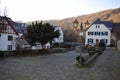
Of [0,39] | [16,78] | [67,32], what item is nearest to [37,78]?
[16,78]

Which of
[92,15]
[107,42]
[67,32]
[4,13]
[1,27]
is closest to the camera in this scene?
[4,13]

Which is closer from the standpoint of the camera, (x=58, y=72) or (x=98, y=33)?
(x=58, y=72)

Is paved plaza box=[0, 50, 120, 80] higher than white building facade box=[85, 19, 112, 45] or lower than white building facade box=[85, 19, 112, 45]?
lower

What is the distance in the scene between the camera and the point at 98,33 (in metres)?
81.6

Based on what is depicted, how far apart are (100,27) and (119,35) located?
76.3 ft

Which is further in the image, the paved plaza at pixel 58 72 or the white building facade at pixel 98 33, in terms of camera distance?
the white building facade at pixel 98 33

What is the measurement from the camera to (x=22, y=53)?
151 feet

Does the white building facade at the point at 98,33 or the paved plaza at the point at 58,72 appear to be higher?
the white building facade at the point at 98,33

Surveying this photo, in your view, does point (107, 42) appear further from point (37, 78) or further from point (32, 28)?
point (37, 78)

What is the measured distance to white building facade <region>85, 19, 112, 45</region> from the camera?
80.6m

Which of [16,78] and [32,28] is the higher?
[32,28]

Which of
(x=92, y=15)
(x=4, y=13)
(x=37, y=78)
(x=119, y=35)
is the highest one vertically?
(x=92, y=15)

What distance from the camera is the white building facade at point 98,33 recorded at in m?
80.6

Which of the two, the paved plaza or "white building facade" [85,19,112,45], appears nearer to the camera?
the paved plaza
